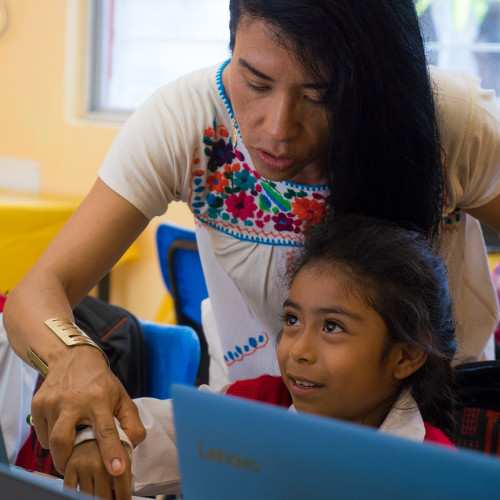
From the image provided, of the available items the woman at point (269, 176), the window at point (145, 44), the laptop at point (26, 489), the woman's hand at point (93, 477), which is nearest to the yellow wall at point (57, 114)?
the window at point (145, 44)

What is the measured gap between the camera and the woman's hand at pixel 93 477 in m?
0.90

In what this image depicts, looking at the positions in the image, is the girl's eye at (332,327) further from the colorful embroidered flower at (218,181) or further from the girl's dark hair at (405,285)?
the colorful embroidered flower at (218,181)

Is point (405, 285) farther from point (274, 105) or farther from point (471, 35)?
point (471, 35)

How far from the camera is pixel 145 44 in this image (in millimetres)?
3756

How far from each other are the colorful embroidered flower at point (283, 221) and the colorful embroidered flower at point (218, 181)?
0.34ft

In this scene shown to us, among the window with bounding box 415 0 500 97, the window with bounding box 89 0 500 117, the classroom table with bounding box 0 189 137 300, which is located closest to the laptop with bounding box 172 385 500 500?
the classroom table with bounding box 0 189 137 300

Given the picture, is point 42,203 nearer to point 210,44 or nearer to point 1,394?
point 210,44

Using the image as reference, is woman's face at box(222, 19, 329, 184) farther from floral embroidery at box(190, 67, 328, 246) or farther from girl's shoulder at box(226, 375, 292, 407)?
girl's shoulder at box(226, 375, 292, 407)

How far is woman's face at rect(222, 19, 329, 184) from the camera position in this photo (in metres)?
1.05

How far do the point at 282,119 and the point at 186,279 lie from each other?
53.1 inches

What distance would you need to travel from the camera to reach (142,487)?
113 centimetres

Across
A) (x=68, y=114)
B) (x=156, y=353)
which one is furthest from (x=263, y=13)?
(x=68, y=114)

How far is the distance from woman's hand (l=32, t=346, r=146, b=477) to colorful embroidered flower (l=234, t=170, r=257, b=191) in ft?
1.47

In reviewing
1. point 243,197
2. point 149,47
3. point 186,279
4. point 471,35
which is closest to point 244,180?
point 243,197
